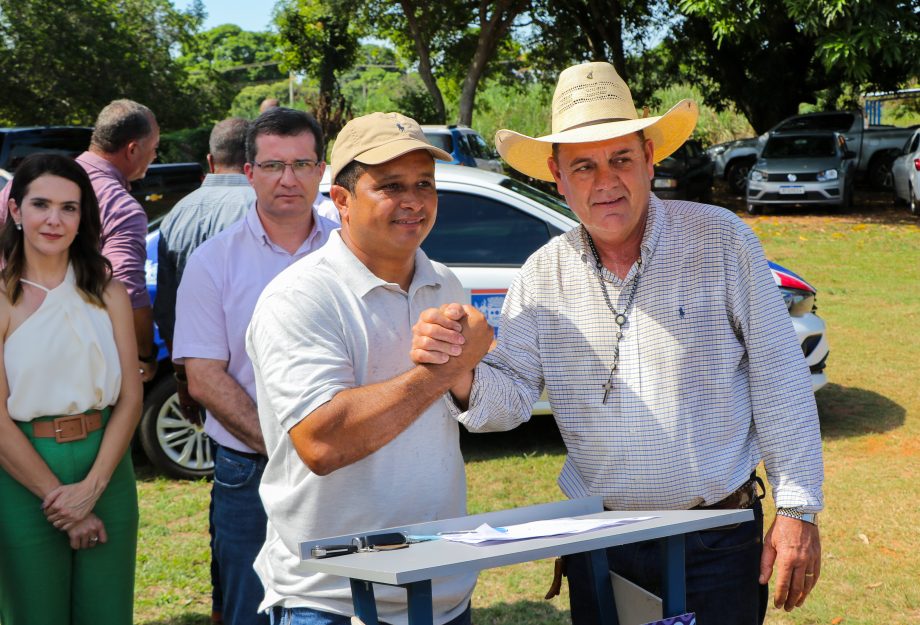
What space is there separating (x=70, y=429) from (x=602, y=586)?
6.43ft

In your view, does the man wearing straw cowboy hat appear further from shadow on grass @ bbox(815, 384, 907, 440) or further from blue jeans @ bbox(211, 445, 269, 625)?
shadow on grass @ bbox(815, 384, 907, 440)

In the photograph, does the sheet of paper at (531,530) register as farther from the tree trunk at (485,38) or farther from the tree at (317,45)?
the tree at (317,45)

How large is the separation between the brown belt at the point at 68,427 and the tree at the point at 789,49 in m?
16.2

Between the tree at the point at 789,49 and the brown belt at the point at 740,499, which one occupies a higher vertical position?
the tree at the point at 789,49

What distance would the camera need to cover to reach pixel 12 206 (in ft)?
11.2

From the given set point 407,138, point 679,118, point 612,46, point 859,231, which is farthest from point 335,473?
point 612,46

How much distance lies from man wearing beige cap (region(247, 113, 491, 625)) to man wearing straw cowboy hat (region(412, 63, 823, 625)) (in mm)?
217

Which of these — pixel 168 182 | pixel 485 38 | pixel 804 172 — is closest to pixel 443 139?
pixel 168 182

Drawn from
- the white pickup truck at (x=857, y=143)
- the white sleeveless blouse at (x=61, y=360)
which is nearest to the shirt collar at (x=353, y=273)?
the white sleeveless blouse at (x=61, y=360)

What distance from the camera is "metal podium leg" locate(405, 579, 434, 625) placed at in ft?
5.51

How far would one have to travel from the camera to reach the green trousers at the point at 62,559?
3.18 metres

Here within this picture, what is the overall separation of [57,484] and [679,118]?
2.28 meters

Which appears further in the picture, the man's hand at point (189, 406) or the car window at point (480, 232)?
the car window at point (480, 232)

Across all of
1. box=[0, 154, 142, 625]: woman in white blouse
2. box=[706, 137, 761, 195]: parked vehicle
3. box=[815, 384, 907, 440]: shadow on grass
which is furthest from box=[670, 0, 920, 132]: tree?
box=[0, 154, 142, 625]: woman in white blouse
